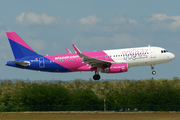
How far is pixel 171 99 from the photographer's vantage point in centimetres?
8588

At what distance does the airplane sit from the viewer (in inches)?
2489

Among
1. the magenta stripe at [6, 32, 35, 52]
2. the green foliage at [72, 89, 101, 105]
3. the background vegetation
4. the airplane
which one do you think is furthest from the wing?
the green foliage at [72, 89, 101, 105]

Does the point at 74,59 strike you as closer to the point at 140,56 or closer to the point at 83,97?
the point at 140,56

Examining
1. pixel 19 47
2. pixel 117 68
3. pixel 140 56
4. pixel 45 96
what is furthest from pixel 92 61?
pixel 45 96

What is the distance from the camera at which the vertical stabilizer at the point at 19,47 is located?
222 feet

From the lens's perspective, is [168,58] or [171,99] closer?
[168,58]

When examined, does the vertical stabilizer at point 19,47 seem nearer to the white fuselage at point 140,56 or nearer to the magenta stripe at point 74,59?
the magenta stripe at point 74,59

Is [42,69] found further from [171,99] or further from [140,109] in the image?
[171,99]

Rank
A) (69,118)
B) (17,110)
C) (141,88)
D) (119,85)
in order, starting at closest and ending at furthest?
(69,118) → (17,110) → (141,88) → (119,85)

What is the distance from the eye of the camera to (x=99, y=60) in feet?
204

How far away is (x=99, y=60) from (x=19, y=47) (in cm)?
1853

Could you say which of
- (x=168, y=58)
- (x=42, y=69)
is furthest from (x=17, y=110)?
(x=168, y=58)

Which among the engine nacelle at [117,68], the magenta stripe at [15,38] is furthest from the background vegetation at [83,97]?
the magenta stripe at [15,38]

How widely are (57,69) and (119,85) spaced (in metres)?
50.0
